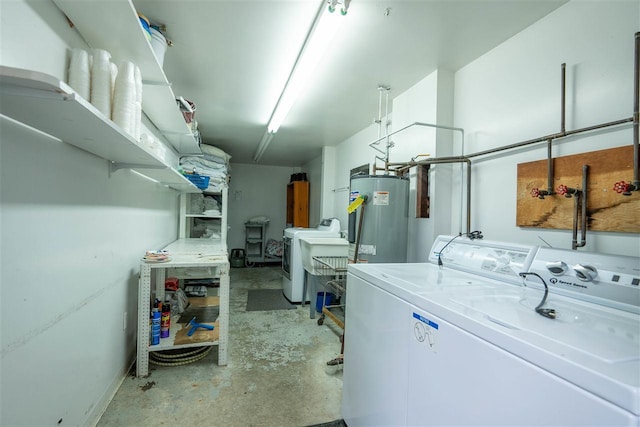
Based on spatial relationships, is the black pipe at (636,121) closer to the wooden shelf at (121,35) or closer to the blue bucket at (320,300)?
the wooden shelf at (121,35)

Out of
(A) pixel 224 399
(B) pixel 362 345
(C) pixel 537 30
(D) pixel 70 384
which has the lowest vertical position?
(A) pixel 224 399

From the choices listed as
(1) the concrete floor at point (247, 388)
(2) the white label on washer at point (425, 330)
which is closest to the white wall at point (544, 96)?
(2) the white label on washer at point (425, 330)

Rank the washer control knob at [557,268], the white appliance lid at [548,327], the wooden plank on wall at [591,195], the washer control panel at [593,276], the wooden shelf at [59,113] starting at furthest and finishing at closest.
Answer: the wooden plank on wall at [591,195] < the washer control knob at [557,268] < the washer control panel at [593,276] < the wooden shelf at [59,113] < the white appliance lid at [548,327]

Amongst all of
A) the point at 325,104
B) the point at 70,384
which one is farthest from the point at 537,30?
the point at 70,384

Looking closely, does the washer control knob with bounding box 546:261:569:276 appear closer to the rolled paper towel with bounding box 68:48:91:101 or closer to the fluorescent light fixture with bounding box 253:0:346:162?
the fluorescent light fixture with bounding box 253:0:346:162

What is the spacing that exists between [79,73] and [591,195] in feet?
7.66

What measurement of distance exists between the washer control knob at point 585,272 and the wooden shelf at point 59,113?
1.74 m

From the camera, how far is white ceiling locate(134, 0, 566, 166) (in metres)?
1.55

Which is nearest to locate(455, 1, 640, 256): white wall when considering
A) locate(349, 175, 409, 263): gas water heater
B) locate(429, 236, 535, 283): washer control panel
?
locate(429, 236, 535, 283): washer control panel

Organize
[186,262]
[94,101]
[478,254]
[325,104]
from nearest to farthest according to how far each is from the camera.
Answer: [94,101] → [478,254] → [186,262] → [325,104]

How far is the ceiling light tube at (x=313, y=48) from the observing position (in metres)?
1.52

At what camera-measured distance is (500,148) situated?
176 cm

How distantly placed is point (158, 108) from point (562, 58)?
104 inches

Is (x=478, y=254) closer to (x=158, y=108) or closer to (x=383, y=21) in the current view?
(x=383, y=21)
